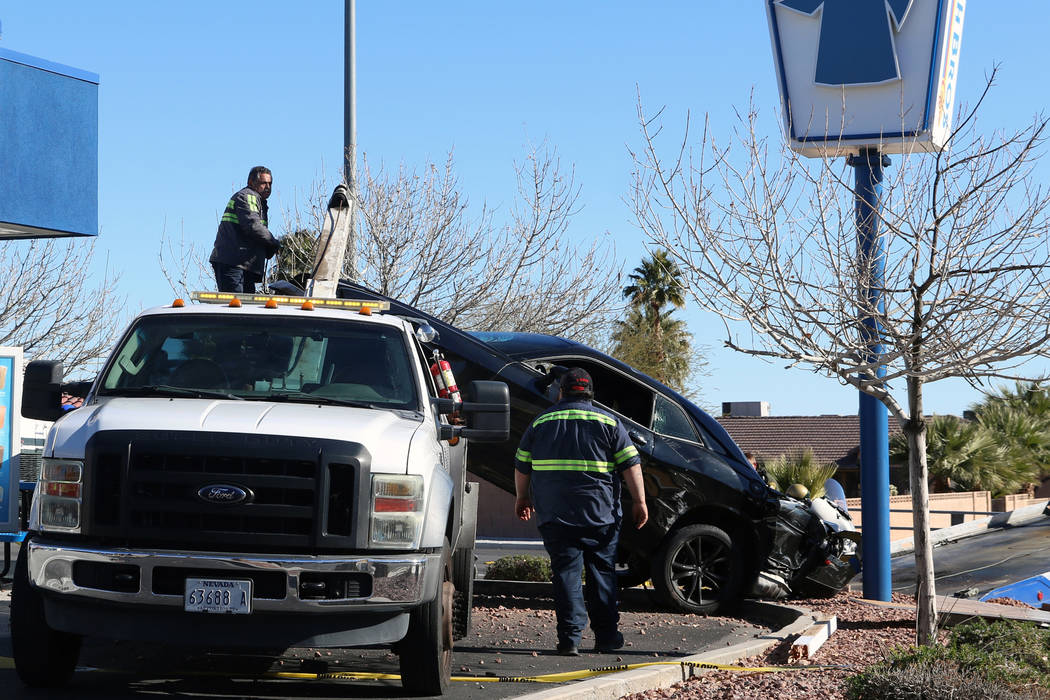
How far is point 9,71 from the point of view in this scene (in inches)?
579

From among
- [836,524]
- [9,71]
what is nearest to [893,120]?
[836,524]

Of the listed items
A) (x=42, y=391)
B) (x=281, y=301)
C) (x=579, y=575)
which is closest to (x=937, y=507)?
(x=579, y=575)

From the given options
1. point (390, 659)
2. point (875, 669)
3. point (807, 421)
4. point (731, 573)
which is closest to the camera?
point (875, 669)

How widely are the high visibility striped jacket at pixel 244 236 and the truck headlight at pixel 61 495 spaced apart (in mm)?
4270

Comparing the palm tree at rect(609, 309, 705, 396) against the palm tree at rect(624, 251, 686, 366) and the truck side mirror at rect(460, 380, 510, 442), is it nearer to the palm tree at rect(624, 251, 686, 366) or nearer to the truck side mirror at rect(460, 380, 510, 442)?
the palm tree at rect(624, 251, 686, 366)

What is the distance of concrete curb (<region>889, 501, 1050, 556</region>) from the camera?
24312mm

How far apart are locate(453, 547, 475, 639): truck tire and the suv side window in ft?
10.9

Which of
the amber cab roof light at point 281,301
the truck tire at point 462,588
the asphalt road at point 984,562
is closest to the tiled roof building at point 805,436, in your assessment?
the asphalt road at point 984,562

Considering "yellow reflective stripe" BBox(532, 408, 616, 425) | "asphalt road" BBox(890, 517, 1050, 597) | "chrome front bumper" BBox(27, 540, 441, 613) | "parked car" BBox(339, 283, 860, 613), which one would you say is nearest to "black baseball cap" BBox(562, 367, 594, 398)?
"yellow reflective stripe" BBox(532, 408, 616, 425)

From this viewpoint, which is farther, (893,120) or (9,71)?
(9,71)

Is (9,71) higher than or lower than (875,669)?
higher

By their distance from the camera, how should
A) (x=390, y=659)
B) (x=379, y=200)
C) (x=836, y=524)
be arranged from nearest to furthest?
(x=390, y=659) → (x=836, y=524) → (x=379, y=200)

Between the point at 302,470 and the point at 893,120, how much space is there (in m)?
7.61

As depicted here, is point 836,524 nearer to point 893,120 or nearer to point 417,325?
point 893,120
